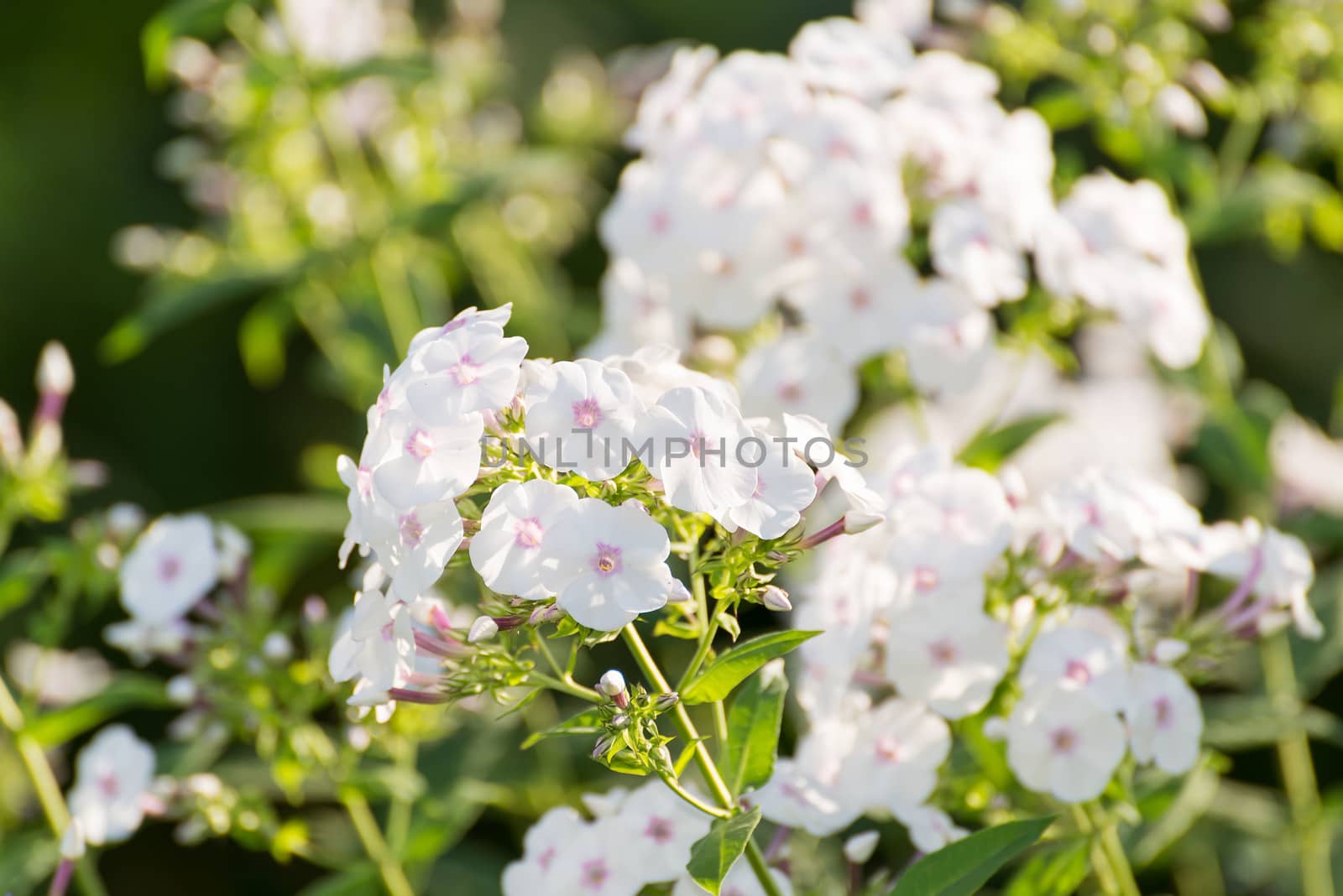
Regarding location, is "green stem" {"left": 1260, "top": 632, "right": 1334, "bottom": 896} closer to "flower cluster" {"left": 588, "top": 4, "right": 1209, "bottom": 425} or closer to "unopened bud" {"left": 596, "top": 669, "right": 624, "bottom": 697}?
"flower cluster" {"left": 588, "top": 4, "right": 1209, "bottom": 425}

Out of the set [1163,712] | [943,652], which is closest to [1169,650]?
[1163,712]

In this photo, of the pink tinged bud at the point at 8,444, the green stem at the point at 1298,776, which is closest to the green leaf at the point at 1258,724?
the green stem at the point at 1298,776

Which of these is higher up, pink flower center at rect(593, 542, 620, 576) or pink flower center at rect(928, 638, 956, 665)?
pink flower center at rect(593, 542, 620, 576)

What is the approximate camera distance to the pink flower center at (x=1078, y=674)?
1.07 meters

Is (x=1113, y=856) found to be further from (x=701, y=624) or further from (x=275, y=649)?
(x=275, y=649)

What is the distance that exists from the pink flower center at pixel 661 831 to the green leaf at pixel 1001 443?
57 centimetres

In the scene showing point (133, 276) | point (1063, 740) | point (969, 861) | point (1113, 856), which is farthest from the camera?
point (133, 276)

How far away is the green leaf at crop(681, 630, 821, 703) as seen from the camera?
0.87m

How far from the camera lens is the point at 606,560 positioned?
2.75 ft

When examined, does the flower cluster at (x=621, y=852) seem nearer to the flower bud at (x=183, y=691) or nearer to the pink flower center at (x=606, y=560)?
the pink flower center at (x=606, y=560)

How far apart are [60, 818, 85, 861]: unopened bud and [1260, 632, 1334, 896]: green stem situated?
1.17m

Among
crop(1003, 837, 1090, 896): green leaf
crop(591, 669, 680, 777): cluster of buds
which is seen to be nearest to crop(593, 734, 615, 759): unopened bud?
crop(591, 669, 680, 777): cluster of buds

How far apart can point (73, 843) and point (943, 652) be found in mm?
759

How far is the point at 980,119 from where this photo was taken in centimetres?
145
